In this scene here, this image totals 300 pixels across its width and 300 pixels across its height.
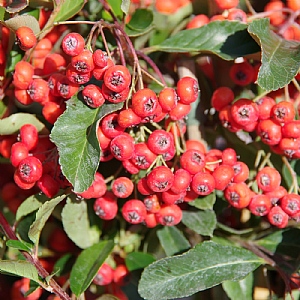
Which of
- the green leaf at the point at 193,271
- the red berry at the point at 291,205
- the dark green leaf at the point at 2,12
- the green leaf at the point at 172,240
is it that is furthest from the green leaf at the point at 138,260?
the dark green leaf at the point at 2,12

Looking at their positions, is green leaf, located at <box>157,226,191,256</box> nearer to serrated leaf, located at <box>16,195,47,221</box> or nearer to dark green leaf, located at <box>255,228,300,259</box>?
dark green leaf, located at <box>255,228,300,259</box>

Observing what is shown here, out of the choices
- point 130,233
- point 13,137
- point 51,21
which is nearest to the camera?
point 51,21

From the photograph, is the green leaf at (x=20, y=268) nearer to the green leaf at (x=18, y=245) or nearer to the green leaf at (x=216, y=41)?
the green leaf at (x=18, y=245)

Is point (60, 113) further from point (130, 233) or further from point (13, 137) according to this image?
point (130, 233)

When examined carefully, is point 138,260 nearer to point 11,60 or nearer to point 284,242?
point 284,242

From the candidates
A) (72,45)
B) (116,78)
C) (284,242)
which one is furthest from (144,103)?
(284,242)

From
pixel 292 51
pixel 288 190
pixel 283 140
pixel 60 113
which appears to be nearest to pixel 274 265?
pixel 288 190
